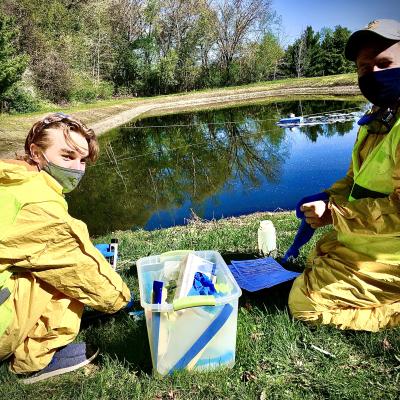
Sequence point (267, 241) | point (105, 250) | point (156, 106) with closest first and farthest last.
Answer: point (105, 250)
point (267, 241)
point (156, 106)

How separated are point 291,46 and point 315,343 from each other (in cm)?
5451

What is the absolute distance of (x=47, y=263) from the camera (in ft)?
7.31

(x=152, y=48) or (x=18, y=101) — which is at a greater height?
(x=152, y=48)

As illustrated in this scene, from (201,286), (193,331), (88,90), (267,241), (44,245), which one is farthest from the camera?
(88,90)

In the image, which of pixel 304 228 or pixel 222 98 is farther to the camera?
pixel 222 98

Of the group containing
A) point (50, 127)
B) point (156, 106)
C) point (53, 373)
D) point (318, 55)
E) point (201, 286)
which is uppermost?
point (318, 55)

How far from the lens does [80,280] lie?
7.76 feet

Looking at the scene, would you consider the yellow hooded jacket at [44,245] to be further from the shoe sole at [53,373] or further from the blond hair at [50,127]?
the shoe sole at [53,373]

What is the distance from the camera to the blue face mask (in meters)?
2.52

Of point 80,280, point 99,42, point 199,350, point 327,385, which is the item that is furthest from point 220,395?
point 99,42

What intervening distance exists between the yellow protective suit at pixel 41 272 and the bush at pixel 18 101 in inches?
958

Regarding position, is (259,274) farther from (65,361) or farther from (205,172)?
(205,172)

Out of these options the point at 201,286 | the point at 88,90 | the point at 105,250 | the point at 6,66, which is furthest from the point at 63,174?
the point at 88,90

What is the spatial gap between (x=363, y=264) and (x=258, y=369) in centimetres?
93
